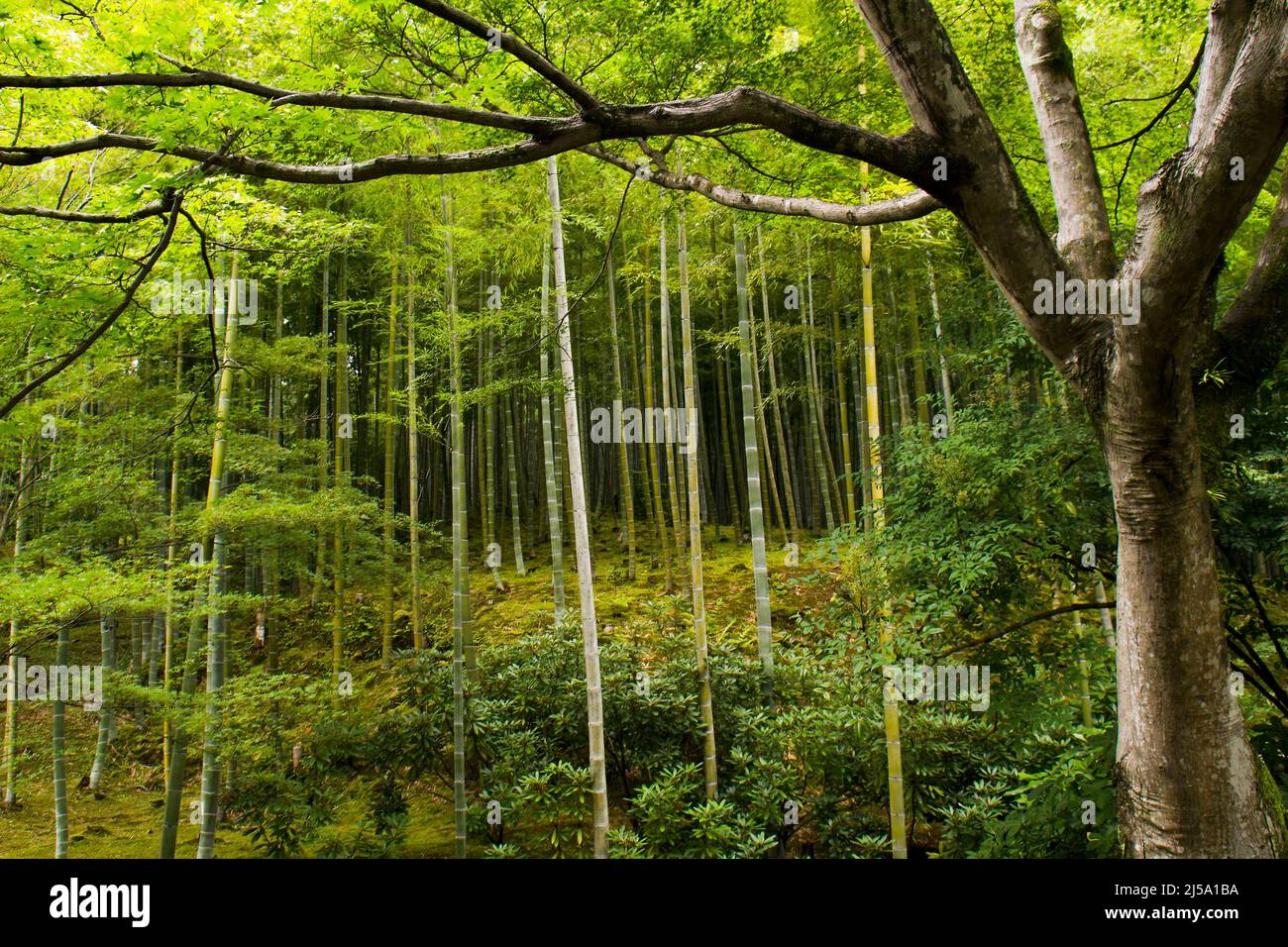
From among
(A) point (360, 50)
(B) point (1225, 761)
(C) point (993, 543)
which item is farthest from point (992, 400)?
(A) point (360, 50)

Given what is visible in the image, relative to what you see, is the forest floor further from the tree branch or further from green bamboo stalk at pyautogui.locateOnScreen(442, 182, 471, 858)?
the tree branch

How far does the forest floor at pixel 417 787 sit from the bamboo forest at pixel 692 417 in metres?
0.08

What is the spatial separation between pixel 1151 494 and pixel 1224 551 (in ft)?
3.73

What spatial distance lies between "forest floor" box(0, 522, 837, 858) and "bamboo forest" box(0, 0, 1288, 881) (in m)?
0.08

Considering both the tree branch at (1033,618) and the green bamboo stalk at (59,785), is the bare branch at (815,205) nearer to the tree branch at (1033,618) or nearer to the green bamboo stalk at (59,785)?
the tree branch at (1033,618)

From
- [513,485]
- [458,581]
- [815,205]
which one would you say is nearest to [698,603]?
[458,581]

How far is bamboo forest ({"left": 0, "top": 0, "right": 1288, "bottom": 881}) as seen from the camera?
1.93 m

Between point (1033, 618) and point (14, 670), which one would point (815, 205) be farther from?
point (14, 670)

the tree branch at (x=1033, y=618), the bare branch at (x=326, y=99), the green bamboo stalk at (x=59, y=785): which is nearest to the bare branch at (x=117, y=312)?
the bare branch at (x=326, y=99)

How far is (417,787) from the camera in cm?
647

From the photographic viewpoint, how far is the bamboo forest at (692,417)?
1.93 meters

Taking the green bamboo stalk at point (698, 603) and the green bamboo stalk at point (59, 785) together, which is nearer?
the green bamboo stalk at point (698, 603)

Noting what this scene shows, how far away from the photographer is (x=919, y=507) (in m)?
3.20
